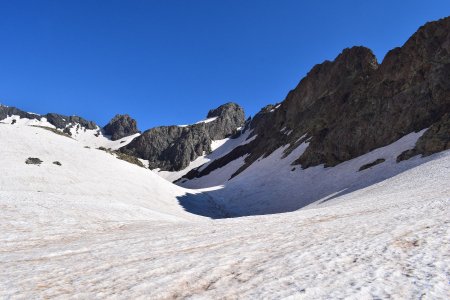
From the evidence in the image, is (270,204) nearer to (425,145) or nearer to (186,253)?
(425,145)

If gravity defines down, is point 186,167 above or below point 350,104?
above

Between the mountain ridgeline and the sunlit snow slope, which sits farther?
the mountain ridgeline

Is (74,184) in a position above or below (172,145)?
below

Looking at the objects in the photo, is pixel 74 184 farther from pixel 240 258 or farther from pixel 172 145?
pixel 172 145

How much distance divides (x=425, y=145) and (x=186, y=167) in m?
130

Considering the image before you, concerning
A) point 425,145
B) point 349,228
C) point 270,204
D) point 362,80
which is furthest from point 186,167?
point 349,228

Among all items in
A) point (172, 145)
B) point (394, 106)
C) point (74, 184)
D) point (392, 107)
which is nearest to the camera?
point (74, 184)

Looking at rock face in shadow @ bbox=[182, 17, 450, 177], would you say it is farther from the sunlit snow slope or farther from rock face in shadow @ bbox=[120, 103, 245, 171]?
rock face in shadow @ bbox=[120, 103, 245, 171]

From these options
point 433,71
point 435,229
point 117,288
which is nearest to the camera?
point 117,288

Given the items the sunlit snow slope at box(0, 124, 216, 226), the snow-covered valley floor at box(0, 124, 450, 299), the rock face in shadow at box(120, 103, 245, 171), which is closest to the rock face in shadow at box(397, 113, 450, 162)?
the snow-covered valley floor at box(0, 124, 450, 299)

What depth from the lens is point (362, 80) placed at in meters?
73.8

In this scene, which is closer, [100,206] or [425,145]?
[100,206]

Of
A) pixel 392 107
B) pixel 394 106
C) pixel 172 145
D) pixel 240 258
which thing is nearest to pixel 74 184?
pixel 240 258

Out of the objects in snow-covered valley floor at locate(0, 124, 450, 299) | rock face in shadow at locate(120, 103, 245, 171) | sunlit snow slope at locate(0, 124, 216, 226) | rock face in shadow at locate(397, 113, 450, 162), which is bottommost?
snow-covered valley floor at locate(0, 124, 450, 299)
